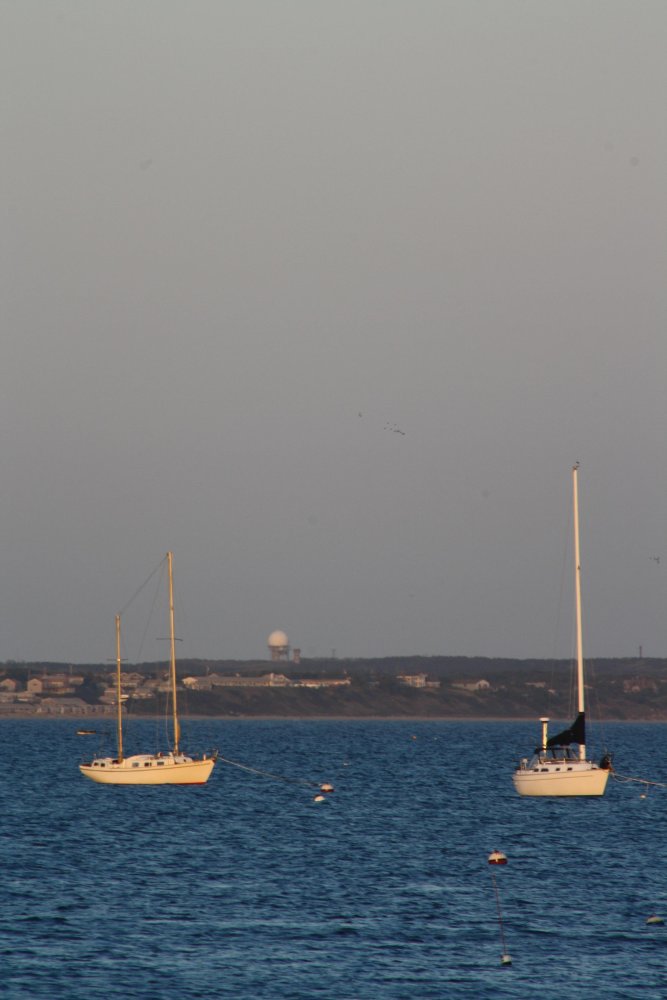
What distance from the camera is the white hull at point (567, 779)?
100 metres

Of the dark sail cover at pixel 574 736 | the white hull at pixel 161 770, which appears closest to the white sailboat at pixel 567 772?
the dark sail cover at pixel 574 736

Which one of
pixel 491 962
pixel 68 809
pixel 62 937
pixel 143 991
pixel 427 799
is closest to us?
pixel 143 991

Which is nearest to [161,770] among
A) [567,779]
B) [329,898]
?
[567,779]

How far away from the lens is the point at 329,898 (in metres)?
60.8

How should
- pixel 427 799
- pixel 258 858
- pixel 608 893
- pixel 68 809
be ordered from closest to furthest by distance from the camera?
1. pixel 608 893
2. pixel 258 858
3. pixel 68 809
4. pixel 427 799

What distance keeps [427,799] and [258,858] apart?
3933cm

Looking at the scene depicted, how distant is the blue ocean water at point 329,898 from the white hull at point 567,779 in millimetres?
1430

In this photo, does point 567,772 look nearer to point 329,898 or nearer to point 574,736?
point 574,736

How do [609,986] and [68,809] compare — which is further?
[68,809]

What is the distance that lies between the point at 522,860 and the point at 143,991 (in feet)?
112

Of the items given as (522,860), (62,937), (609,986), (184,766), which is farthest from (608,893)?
(184,766)

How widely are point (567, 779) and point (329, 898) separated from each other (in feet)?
142

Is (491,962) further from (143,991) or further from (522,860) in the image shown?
(522,860)

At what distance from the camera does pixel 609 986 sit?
148ft
